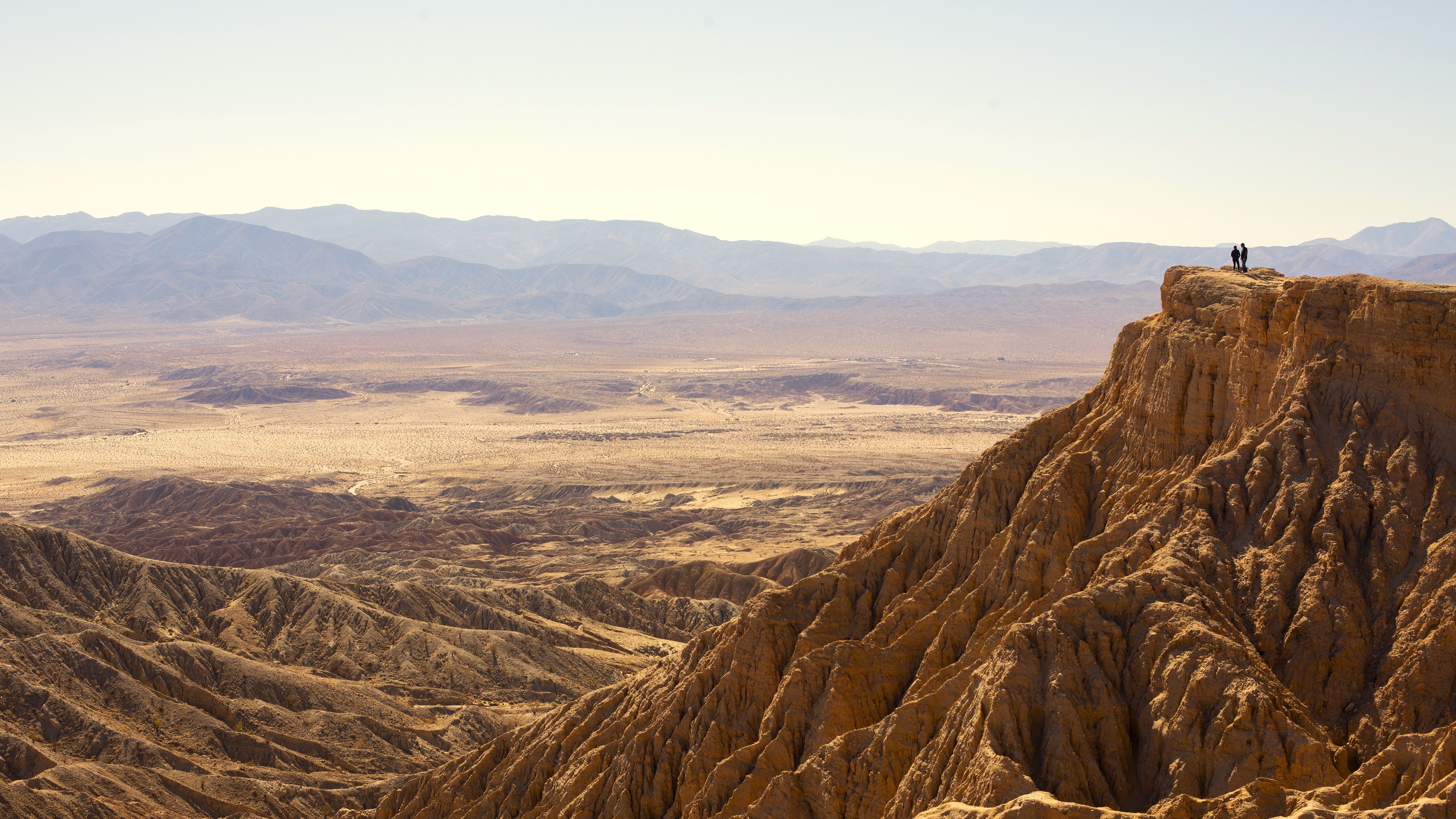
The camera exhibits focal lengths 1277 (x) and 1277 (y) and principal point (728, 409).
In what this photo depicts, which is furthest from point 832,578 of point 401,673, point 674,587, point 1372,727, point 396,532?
point 396,532

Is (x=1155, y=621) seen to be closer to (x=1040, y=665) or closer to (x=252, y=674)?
(x=1040, y=665)

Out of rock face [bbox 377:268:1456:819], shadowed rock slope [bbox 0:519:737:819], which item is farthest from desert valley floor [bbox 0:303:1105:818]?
rock face [bbox 377:268:1456:819]

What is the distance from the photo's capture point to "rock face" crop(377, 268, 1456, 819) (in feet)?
67.2

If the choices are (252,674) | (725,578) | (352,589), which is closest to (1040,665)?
(252,674)

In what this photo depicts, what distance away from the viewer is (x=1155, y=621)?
22500mm

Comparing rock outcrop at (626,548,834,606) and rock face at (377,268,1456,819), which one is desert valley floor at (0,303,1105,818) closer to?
rock outcrop at (626,548,834,606)

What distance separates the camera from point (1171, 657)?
21703mm

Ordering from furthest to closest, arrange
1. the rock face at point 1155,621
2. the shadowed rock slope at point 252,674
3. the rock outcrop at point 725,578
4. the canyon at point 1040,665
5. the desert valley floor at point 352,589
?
the rock outcrop at point 725,578 < the desert valley floor at point 352,589 < the shadowed rock slope at point 252,674 < the canyon at point 1040,665 < the rock face at point 1155,621

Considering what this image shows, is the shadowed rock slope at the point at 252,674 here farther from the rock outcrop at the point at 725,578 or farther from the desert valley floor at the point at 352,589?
the rock outcrop at the point at 725,578

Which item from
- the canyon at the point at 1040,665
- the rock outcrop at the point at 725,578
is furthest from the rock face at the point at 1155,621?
the rock outcrop at the point at 725,578

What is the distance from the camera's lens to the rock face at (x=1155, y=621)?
806 inches

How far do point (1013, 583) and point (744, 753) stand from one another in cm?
730

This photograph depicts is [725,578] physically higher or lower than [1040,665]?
lower

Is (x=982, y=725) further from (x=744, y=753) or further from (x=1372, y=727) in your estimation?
(x=744, y=753)
